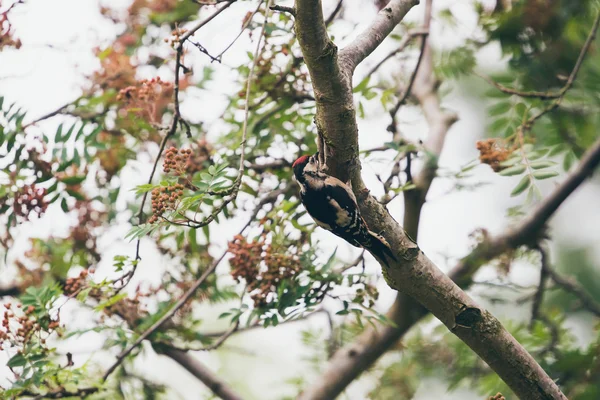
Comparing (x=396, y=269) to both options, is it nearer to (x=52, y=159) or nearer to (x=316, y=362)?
(x=52, y=159)

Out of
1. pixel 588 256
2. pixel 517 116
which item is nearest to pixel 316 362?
pixel 517 116

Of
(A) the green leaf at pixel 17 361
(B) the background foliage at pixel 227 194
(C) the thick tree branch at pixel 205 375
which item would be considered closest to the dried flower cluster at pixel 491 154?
(B) the background foliage at pixel 227 194

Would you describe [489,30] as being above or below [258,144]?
above

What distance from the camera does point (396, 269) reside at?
271 cm

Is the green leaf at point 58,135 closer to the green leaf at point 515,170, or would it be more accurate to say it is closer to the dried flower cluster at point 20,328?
the dried flower cluster at point 20,328

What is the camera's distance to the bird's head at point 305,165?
125 inches

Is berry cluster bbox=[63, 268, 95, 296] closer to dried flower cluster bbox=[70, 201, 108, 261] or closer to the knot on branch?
dried flower cluster bbox=[70, 201, 108, 261]

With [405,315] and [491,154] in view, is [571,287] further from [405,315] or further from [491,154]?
[491,154]

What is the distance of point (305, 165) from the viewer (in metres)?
3.22

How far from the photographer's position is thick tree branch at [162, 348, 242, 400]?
13.2 feet

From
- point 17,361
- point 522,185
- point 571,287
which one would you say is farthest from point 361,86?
point 571,287

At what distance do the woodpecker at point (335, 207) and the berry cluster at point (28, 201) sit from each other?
1204 millimetres

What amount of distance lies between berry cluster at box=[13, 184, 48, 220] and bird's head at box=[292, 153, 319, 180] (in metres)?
1.20

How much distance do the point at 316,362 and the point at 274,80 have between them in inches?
90.3
